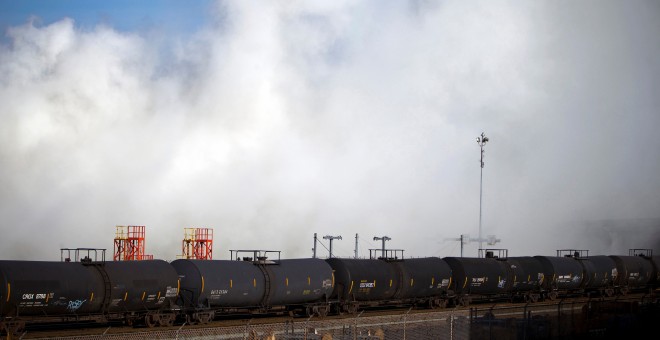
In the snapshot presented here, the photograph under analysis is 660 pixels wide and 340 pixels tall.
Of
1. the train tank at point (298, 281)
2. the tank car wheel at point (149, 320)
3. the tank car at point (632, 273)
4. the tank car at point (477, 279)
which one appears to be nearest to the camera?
the tank car wheel at point (149, 320)

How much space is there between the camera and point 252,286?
37.1 metres

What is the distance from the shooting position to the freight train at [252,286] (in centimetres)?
2995

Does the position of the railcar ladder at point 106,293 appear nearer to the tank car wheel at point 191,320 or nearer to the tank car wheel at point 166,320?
the tank car wheel at point 166,320

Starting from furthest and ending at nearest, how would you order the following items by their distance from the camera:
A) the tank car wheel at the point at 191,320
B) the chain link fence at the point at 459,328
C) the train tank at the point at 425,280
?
the train tank at the point at 425,280 < the tank car wheel at the point at 191,320 < the chain link fence at the point at 459,328

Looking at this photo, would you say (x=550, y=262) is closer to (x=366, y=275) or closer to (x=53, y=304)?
(x=366, y=275)

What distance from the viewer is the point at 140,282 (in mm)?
33188

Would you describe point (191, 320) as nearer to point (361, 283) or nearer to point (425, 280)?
point (361, 283)

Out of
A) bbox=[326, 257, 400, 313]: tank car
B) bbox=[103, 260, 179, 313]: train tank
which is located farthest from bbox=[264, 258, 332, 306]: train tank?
bbox=[103, 260, 179, 313]: train tank

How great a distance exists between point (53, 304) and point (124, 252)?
31200 millimetres

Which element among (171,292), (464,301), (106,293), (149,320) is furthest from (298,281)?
(464,301)

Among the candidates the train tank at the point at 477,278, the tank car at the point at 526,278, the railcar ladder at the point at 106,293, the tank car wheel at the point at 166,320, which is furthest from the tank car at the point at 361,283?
the railcar ladder at the point at 106,293

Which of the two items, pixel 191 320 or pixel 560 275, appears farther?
pixel 560 275

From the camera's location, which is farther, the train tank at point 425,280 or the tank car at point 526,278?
the tank car at point 526,278

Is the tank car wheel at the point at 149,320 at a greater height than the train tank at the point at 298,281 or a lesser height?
lesser
